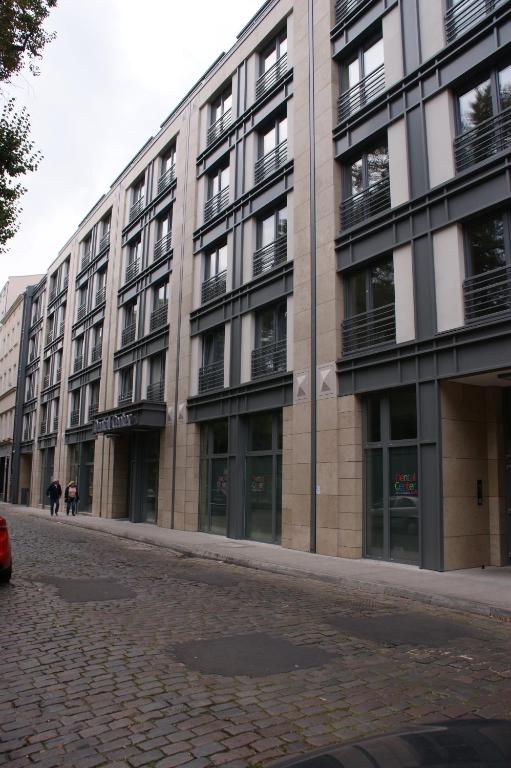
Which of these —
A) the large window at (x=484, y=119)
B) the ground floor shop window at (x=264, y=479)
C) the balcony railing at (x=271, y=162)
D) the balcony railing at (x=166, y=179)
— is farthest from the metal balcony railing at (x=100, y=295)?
the large window at (x=484, y=119)

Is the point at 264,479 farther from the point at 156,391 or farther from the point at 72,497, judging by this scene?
the point at 72,497

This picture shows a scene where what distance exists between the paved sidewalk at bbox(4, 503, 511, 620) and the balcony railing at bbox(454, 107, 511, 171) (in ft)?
26.1

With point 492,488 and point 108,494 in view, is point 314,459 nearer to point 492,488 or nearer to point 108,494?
point 492,488

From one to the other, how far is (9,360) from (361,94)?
4753 centimetres

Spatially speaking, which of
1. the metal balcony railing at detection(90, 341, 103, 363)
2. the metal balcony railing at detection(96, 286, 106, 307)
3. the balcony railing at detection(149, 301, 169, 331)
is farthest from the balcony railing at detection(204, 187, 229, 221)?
the metal balcony railing at detection(90, 341, 103, 363)

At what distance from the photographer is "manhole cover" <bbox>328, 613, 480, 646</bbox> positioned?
262 inches

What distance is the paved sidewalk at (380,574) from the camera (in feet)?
28.9

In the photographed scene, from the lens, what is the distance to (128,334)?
28.1 meters

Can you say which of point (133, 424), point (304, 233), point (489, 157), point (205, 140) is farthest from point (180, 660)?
point (205, 140)

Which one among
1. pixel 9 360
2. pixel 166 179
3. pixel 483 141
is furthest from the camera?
pixel 9 360

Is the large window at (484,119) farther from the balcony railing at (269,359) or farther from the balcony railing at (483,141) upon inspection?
the balcony railing at (269,359)

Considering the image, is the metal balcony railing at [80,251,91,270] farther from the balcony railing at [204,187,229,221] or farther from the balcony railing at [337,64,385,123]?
the balcony railing at [337,64,385,123]

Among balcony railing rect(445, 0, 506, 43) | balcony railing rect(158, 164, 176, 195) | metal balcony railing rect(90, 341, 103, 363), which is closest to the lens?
balcony railing rect(445, 0, 506, 43)

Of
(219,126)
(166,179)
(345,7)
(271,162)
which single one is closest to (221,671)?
(271,162)
